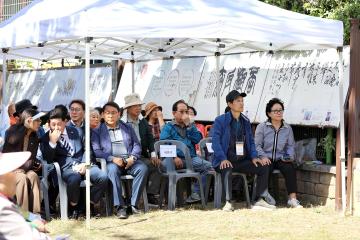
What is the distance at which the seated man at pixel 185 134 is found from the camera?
32.0 feet

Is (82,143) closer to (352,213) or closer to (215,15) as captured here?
(215,15)

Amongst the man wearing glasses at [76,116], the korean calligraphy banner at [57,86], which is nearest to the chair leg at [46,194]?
the man wearing glasses at [76,116]

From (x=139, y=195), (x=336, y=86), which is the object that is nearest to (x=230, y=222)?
(x=139, y=195)

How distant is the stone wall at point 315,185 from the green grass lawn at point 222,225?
28 centimetres

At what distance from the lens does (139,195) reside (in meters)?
8.88

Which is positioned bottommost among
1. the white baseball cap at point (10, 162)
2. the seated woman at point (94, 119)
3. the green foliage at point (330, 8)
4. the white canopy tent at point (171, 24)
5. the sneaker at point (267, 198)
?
the sneaker at point (267, 198)

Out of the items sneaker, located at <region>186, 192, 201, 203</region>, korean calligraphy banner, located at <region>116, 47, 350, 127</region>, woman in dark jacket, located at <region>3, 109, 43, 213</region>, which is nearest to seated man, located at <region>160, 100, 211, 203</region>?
sneaker, located at <region>186, 192, 201, 203</region>

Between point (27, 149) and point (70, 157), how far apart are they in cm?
55

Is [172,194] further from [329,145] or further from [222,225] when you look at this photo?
[329,145]

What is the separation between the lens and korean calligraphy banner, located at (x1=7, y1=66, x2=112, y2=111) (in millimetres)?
15883

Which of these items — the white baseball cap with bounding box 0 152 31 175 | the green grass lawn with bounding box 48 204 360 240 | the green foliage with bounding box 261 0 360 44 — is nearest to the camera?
the white baseball cap with bounding box 0 152 31 175

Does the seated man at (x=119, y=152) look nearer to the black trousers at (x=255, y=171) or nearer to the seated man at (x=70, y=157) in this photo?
the seated man at (x=70, y=157)

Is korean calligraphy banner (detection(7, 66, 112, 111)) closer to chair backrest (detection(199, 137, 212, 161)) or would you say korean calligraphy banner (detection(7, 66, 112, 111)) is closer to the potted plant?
chair backrest (detection(199, 137, 212, 161))

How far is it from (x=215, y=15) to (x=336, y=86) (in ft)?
7.96
